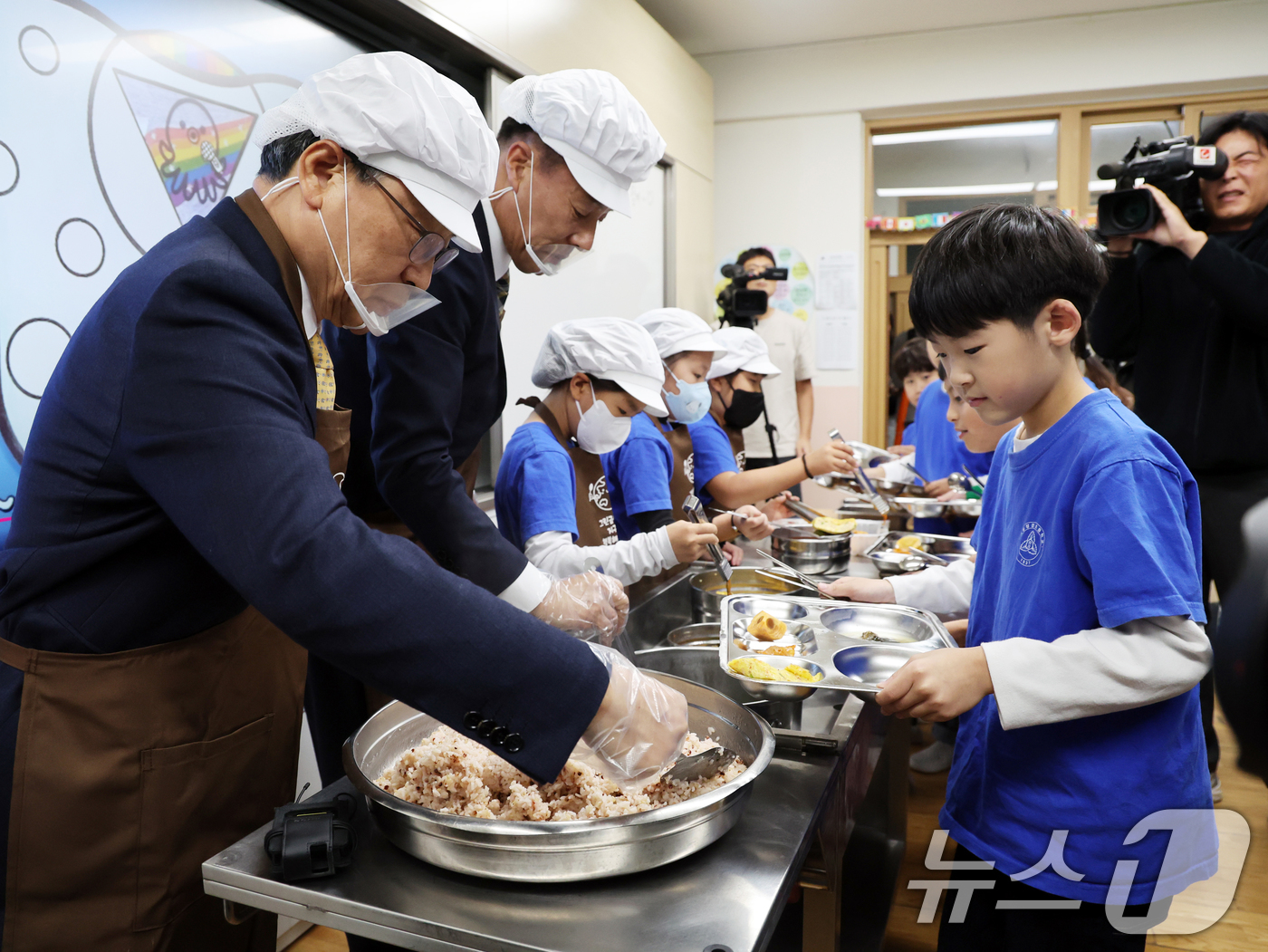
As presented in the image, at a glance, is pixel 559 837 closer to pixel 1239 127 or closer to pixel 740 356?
pixel 1239 127

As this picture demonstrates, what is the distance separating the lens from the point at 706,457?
2908mm

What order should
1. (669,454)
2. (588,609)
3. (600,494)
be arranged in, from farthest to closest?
(669,454) → (600,494) → (588,609)

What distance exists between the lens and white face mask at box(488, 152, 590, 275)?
1490mm

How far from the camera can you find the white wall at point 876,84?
4.73 meters

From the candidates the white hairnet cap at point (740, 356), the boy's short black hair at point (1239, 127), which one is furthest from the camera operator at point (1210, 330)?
the white hairnet cap at point (740, 356)

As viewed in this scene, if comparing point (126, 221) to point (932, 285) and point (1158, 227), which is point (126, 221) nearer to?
point (932, 285)

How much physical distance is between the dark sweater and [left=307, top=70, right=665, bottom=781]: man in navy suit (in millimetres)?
1467

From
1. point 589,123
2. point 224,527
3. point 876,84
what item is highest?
point 876,84

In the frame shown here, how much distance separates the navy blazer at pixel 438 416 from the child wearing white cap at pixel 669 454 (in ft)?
2.86

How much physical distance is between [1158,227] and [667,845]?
82.4 inches

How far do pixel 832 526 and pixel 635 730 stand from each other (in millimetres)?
1767

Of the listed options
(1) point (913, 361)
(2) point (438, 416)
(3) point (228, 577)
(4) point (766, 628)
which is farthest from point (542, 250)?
(1) point (913, 361)

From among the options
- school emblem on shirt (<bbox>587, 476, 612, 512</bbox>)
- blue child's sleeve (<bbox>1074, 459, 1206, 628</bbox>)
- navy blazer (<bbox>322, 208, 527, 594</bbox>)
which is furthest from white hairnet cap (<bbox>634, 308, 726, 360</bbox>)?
blue child's sleeve (<bbox>1074, 459, 1206, 628</bbox>)

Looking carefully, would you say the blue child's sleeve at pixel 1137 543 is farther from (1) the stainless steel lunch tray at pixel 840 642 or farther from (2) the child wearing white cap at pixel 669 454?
(2) the child wearing white cap at pixel 669 454
